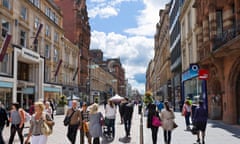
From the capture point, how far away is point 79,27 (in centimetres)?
6250

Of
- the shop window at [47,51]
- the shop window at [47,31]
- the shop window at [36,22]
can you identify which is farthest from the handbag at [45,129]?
the shop window at [47,51]

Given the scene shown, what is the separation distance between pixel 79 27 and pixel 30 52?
96.5 feet

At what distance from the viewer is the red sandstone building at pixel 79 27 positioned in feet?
199

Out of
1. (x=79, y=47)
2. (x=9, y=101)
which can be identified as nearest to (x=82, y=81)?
(x=79, y=47)

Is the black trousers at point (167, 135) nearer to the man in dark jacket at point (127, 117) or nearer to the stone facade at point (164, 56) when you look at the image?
the man in dark jacket at point (127, 117)

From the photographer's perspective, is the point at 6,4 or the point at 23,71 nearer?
the point at 6,4

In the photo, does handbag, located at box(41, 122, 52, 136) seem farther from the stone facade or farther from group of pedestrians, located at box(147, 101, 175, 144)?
the stone facade

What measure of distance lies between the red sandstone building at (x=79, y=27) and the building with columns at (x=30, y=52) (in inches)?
472

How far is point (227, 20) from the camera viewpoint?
2061 centimetres

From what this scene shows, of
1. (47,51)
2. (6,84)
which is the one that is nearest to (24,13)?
(6,84)

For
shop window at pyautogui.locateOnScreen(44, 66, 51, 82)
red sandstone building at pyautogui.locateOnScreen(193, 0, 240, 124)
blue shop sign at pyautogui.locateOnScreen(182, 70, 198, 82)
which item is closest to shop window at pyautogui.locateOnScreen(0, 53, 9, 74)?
shop window at pyautogui.locateOnScreen(44, 66, 51, 82)

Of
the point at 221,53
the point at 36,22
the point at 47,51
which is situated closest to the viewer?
the point at 221,53

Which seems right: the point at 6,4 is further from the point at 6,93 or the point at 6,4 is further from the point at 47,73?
the point at 47,73

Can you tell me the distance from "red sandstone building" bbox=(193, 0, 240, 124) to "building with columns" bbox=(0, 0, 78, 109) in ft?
53.1
